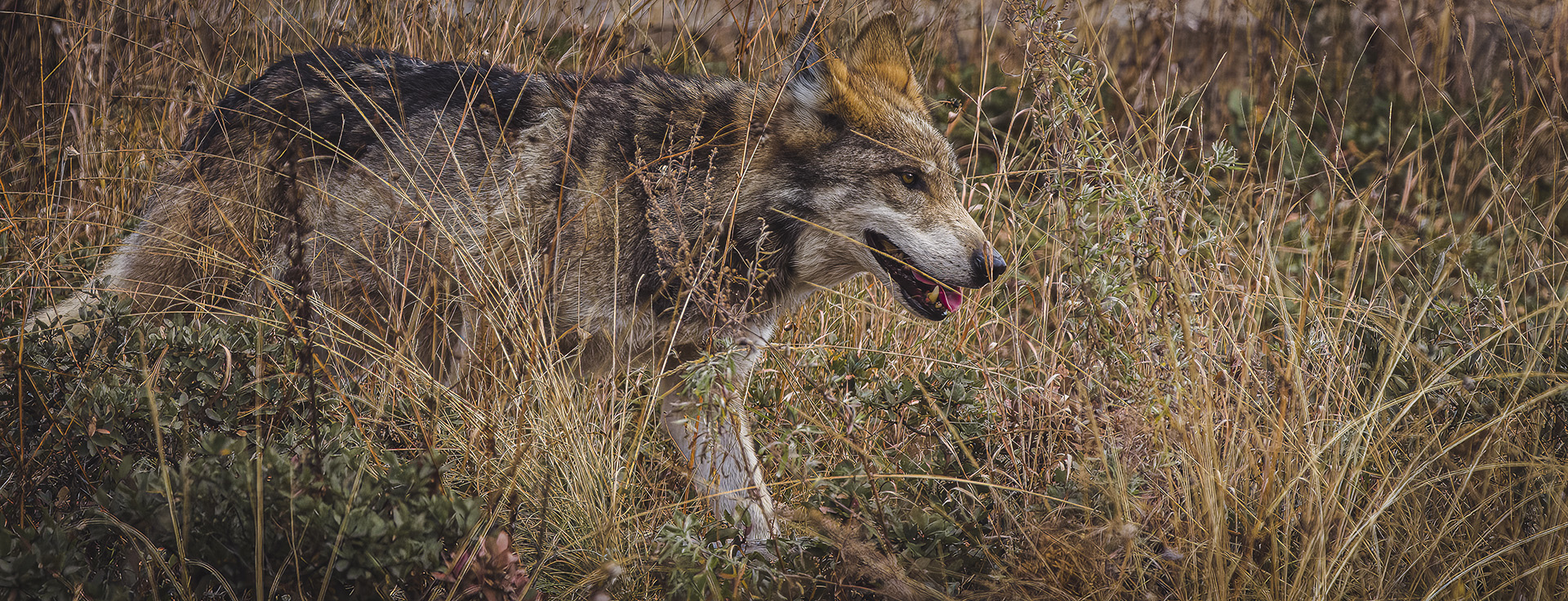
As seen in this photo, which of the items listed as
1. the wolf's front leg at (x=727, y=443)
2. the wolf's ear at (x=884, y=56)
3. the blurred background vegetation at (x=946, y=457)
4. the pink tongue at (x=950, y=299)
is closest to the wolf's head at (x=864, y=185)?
the pink tongue at (x=950, y=299)

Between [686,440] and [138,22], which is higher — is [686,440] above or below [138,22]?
below

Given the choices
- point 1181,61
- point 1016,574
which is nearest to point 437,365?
point 1016,574

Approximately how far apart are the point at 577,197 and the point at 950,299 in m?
1.36

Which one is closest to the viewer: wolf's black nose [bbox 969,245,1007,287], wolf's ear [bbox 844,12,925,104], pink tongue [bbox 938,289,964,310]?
wolf's black nose [bbox 969,245,1007,287]

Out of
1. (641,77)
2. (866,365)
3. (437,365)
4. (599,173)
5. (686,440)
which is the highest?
(641,77)

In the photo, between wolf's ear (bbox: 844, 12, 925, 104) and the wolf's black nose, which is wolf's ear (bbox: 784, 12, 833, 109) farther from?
the wolf's black nose

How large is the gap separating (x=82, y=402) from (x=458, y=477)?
3.16 ft

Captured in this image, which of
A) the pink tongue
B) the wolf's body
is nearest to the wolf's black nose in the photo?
the wolf's body

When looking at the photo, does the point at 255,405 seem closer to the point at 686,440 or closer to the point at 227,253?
the point at 227,253

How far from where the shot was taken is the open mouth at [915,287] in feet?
10.9

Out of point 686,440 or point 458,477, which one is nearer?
point 458,477

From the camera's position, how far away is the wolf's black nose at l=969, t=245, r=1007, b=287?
3.28m

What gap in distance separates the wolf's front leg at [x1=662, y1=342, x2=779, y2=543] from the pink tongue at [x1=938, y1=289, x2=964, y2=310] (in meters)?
0.67

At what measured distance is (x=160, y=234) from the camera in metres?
3.49
